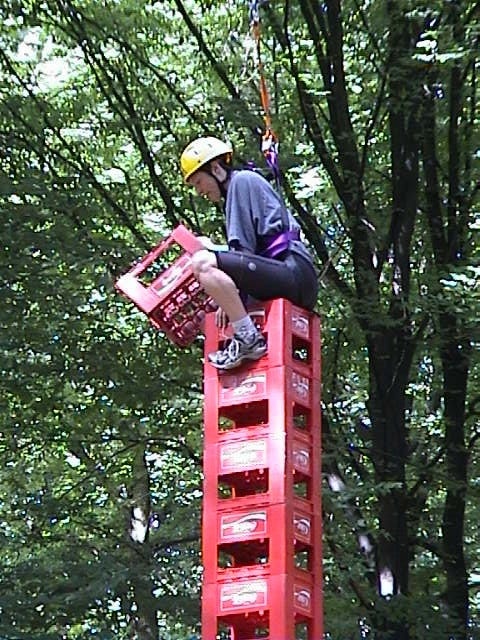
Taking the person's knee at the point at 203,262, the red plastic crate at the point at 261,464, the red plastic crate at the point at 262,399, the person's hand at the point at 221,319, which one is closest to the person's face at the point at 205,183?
the person's knee at the point at 203,262

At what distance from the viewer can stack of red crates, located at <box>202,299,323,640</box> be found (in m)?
3.79

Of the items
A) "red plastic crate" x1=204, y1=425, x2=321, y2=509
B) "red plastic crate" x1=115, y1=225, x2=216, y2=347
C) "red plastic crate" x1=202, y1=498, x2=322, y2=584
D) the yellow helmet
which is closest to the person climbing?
the yellow helmet

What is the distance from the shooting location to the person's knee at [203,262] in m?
4.09

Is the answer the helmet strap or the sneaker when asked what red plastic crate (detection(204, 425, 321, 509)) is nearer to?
the sneaker

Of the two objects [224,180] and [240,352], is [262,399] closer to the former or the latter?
[240,352]

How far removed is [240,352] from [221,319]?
0.25 meters

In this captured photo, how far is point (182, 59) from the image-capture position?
8727mm

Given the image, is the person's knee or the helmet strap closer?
the person's knee

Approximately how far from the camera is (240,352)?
404 centimetres

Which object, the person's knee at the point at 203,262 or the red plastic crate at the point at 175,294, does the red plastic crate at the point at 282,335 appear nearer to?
the red plastic crate at the point at 175,294

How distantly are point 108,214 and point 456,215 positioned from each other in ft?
8.39

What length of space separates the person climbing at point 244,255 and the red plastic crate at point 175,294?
11 cm

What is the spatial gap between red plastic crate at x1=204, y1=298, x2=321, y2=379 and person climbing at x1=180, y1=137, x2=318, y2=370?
0.04 metres

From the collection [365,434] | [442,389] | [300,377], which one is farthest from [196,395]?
[300,377]
